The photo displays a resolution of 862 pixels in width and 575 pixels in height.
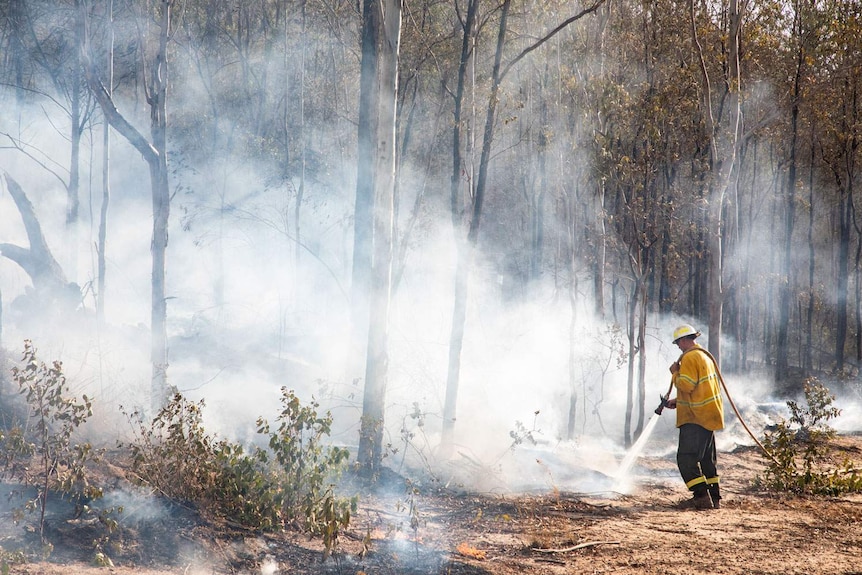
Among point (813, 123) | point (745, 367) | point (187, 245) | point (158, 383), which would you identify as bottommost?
point (158, 383)

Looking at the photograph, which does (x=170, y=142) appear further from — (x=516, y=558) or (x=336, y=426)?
(x=516, y=558)

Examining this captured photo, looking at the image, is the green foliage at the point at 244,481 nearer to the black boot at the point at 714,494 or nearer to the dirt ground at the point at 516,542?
the dirt ground at the point at 516,542

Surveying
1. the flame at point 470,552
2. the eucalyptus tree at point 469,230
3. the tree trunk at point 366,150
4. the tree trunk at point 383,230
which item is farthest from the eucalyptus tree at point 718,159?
the flame at point 470,552

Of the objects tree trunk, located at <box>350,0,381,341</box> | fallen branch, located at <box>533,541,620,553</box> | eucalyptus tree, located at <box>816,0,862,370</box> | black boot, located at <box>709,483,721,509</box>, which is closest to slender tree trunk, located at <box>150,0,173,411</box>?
tree trunk, located at <box>350,0,381,341</box>

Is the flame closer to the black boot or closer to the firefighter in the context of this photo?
the firefighter

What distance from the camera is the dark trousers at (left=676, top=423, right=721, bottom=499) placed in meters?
6.97

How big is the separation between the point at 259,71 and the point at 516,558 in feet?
76.5

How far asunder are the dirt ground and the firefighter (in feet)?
0.84

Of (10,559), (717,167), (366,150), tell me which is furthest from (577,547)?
(717,167)

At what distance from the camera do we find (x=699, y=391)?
7031mm

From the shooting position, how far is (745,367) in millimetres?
24016

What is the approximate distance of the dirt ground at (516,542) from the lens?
4465 millimetres

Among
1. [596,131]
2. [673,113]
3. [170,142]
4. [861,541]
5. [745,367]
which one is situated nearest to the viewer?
[861,541]

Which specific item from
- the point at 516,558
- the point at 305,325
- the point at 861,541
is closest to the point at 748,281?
the point at 305,325
